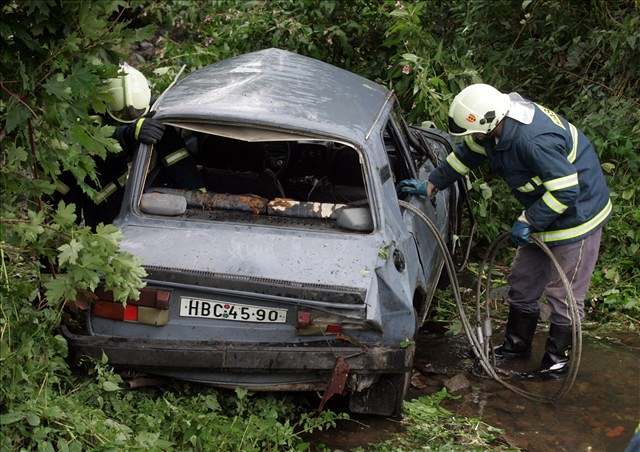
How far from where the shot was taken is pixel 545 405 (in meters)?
5.30

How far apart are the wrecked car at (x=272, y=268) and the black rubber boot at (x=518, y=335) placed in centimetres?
78

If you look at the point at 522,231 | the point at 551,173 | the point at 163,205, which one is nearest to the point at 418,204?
the point at 522,231

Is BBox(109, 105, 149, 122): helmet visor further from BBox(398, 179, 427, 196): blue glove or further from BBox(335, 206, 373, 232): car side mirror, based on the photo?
BBox(398, 179, 427, 196): blue glove

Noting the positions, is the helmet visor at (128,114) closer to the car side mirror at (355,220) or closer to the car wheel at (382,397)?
the car side mirror at (355,220)

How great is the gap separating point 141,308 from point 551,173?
2.56 meters

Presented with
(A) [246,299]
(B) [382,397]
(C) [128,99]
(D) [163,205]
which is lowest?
(B) [382,397]

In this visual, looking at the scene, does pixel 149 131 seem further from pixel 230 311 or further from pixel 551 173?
pixel 551 173

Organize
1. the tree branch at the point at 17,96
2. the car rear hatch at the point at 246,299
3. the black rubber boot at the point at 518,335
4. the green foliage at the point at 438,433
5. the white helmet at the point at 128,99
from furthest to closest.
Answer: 1. the black rubber boot at the point at 518,335
2. the white helmet at the point at 128,99
3. the green foliage at the point at 438,433
4. the car rear hatch at the point at 246,299
5. the tree branch at the point at 17,96

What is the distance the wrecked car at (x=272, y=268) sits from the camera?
4.30 metres

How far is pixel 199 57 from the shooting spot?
341 inches

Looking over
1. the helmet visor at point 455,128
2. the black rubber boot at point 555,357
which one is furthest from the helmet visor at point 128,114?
the black rubber boot at point 555,357

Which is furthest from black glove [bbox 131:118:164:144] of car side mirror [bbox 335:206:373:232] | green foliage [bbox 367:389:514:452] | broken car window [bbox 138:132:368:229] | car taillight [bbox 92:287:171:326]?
green foliage [bbox 367:389:514:452]

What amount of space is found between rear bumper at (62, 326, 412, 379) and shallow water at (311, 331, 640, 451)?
22.8 inches

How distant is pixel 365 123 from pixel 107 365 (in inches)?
80.3
